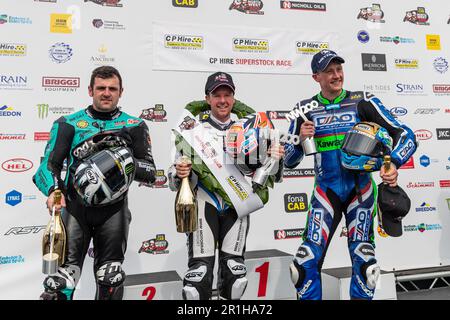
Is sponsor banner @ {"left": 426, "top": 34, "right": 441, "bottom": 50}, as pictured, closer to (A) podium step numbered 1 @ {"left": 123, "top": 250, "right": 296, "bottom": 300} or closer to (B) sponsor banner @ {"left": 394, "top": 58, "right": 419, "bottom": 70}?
(B) sponsor banner @ {"left": 394, "top": 58, "right": 419, "bottom": 70}

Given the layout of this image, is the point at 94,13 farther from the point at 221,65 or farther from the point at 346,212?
the point at 346,212

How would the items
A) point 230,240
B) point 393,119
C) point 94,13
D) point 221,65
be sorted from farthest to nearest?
point 221,65, point 94,13, point 393,119, point 230,240

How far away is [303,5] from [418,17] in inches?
58.2

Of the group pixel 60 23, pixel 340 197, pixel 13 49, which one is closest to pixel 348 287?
pixel 340 197

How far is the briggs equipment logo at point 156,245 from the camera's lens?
2979mm

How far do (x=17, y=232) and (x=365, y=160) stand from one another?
290cm

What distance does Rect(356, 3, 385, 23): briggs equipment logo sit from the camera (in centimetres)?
361

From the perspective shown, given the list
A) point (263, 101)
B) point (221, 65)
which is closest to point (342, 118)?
point (263, 101)

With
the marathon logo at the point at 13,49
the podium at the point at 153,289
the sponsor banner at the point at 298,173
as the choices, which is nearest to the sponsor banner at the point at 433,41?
the sponsor banner at the point at 298,173

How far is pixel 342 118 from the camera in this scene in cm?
206

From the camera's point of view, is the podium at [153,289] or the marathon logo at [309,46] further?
the marathon logo at [309,46]

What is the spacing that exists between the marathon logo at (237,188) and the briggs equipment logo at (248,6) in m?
2.28

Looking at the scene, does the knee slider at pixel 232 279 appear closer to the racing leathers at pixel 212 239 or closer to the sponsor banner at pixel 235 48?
the racing leathers at pixel 212 239

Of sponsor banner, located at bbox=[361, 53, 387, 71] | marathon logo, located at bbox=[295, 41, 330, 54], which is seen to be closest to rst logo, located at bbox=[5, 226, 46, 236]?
marathon logo, located at bbox=[295, 41, 330, 54]
